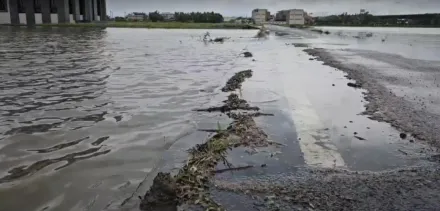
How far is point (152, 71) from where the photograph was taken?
1694 cm

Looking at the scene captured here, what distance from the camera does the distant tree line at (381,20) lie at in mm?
136850

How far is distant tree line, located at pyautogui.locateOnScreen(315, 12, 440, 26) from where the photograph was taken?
136850 mm

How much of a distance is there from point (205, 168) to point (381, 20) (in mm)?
163423

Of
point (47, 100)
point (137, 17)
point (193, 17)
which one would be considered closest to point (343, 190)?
point (47, 100)

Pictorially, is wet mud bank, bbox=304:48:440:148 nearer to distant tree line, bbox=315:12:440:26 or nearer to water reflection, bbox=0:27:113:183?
water reflection, bbox=0:27:113:183

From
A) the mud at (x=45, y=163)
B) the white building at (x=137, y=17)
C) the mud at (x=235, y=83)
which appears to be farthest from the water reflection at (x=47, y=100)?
the white building at (x=137, y=17)

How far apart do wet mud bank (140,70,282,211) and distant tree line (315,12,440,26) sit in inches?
5435

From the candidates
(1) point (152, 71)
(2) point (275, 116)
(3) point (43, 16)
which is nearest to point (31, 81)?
(1) point (152, 71)

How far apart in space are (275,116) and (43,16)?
6980 cm

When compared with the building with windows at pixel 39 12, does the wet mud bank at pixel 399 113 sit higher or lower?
lower

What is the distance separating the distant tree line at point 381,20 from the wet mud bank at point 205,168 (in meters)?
138

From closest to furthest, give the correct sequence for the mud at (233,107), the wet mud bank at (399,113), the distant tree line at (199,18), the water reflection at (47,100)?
1. the water reflection at (47,100)
2. the wet mud bank at (399,113)
3. the mud at (233,107)
4. the distant tree line at (199,18)

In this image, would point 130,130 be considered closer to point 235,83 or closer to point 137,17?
point 235,83

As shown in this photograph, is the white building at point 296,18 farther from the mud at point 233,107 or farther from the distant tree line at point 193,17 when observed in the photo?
the mud at point 233,107
